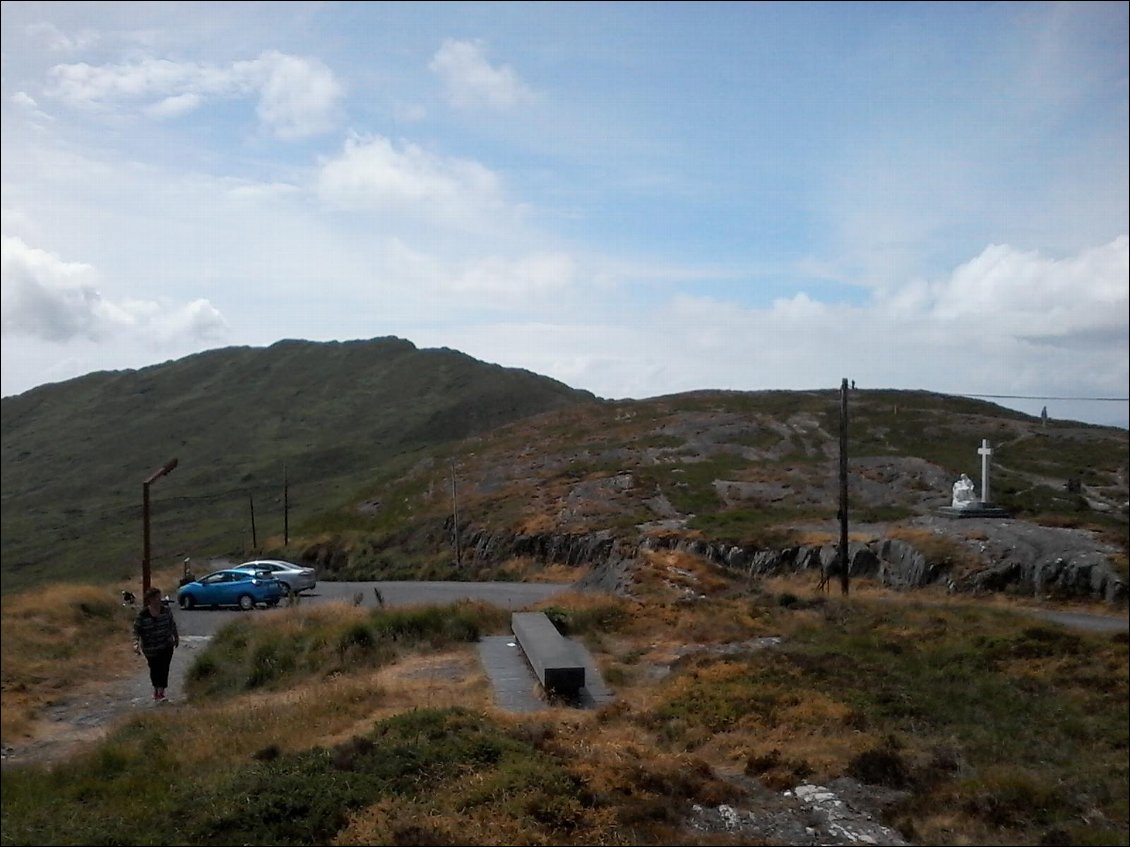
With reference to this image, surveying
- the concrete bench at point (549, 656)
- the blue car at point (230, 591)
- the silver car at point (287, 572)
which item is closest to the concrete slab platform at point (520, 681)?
the concrete bench at point (549, 656)

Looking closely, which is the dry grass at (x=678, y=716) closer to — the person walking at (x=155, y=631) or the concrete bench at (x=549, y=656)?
the concrete bench at (x=549, y=656)

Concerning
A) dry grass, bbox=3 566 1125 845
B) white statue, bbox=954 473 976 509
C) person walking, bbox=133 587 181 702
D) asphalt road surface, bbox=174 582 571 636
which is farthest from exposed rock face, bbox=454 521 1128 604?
person walking, bbox=133 587 181 702

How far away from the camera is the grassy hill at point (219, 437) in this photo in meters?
44.7

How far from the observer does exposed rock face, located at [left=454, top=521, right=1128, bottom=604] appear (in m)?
25.8

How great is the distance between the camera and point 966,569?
27.6 meters

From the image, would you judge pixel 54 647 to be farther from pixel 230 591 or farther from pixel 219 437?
pixel 219 437

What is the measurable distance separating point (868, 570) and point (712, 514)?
33.8 feet

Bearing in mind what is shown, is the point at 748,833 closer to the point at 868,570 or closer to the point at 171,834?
the point at 171,834

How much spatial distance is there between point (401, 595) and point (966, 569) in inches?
700

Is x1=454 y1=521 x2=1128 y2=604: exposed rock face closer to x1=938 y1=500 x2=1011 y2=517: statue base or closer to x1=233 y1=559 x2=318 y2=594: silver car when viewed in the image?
x1=938 y1=500 x2=1011 y2=517: statue base

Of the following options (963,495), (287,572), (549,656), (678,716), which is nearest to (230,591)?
(287,572)

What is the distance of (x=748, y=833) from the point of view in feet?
28.4

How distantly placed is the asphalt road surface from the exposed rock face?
108 inches

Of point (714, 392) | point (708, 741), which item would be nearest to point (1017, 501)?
point (708, 741)
